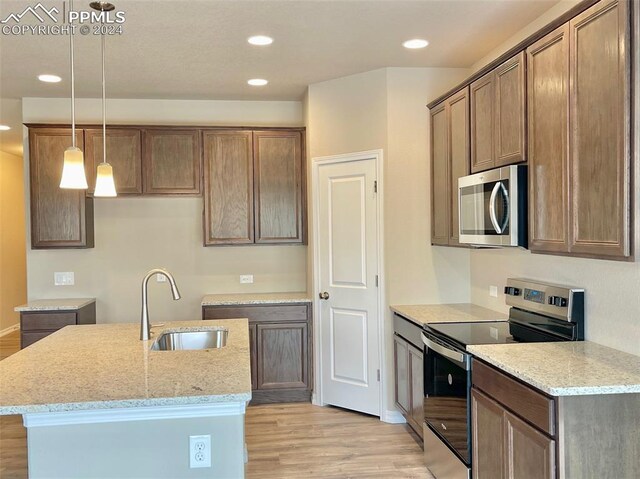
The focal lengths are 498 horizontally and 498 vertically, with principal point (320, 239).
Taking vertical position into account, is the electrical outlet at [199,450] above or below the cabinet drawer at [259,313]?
below

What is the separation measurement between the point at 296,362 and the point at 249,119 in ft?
7.79

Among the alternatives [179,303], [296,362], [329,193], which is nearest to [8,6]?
[329,193]

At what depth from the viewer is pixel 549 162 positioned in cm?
238

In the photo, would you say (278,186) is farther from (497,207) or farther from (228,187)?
(497,207)

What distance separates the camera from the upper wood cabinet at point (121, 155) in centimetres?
440

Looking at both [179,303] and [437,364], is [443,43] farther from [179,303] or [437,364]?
[179,303]

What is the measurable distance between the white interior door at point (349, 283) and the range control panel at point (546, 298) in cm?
122

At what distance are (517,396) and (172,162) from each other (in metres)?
3.51

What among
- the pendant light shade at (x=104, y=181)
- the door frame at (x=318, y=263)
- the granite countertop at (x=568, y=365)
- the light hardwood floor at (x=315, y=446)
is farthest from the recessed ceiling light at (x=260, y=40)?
the light hardwood floor at (x=315, y=446)

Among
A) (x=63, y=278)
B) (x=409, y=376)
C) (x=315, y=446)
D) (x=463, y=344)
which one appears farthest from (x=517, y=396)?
(x=63, y=278)

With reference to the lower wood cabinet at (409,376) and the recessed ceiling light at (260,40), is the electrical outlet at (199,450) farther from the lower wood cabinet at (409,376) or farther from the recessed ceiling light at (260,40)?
the recessed ceiling light at (260,40)

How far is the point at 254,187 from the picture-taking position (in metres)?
4.56

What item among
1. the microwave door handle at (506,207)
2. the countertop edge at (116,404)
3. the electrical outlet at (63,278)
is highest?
the microwave door handle at (506,207)

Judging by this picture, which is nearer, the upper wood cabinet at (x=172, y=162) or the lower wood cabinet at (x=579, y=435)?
the lower wood cabinet at (x=579, y=435)
